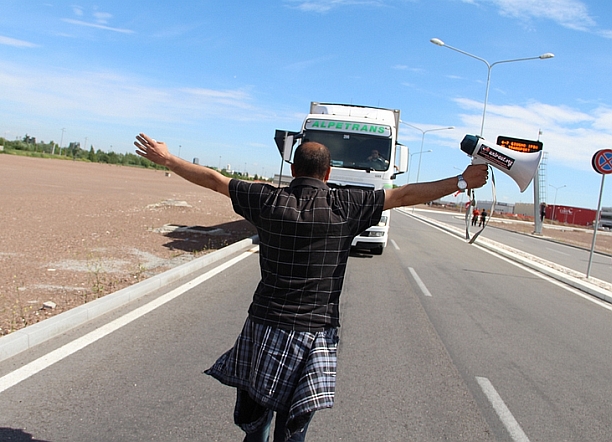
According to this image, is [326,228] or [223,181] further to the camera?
[223,181]

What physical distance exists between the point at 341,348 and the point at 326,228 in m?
3.68

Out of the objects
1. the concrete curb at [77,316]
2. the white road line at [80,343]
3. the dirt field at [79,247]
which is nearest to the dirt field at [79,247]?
the dirt field at [79,247]

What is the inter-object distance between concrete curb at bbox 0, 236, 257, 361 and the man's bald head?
352 cm

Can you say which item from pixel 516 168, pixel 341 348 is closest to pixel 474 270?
pixel 341 348

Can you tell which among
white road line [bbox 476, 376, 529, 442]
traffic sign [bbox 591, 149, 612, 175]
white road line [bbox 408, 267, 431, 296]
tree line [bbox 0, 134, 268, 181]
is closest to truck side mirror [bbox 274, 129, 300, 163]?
white road line [bbox 408, 267, 431, 296]

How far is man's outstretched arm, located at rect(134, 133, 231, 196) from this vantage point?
2.86 meters

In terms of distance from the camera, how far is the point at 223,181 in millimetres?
2842

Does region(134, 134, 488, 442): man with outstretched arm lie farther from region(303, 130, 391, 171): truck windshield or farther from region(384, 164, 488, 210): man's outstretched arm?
region(303, 130, 391, 171): truck windshield

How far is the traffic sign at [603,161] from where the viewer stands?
1358 centimetres

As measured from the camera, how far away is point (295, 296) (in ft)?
8.43

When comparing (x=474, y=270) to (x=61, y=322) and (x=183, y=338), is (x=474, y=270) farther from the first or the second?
(x=61, y=322)

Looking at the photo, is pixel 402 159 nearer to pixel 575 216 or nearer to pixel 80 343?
pixel 80 343

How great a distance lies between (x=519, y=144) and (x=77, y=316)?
15.9 ft

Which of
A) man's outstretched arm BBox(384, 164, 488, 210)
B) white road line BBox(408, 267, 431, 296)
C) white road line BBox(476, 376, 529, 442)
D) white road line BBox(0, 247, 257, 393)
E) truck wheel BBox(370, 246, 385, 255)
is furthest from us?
truck wheel BBox(370, 246, 385, 255)
